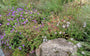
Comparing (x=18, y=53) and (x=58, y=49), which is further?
(x=18, y=53)

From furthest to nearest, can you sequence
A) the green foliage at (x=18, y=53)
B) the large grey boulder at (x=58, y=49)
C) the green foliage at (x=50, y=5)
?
1. the green foliage at (x=50, y=5)
2. the green foliage at (x=18, y=53)
3. the large grey boulder at (x=58, y=49)

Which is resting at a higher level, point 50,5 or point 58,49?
point 50,5

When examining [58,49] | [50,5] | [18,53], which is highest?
[50,5]

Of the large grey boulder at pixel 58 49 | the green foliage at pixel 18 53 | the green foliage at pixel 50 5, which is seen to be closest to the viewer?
the large grey boulder at pixel 58 49

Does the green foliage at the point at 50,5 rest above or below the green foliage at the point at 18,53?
above

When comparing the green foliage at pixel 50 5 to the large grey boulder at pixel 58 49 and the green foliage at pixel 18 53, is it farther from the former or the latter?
the green foliage at pixel 18 53

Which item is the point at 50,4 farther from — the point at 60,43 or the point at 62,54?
the point at 62,54

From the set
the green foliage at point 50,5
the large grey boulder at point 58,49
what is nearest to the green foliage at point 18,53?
the large grey boulder at point 58,49

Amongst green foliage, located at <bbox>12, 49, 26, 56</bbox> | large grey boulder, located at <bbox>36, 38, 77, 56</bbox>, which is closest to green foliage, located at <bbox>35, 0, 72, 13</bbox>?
large grey boulder, located at <bbox>36, 38, 77, 56</bbox>

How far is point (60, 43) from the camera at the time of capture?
2.31 metres

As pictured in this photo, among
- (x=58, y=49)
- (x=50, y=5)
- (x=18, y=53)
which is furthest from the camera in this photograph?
(x=50, y=5)

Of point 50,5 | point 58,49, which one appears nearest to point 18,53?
point 58,49

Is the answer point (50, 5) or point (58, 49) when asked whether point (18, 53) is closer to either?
point (58, 49)

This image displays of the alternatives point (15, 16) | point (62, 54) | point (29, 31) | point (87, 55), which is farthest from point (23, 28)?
point (87, 55)
